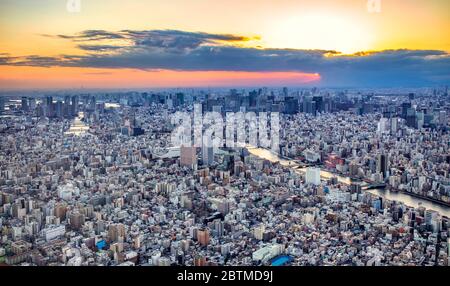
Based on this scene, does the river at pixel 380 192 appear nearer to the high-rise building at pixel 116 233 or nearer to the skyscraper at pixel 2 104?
the high-rise building at pixel 116 233

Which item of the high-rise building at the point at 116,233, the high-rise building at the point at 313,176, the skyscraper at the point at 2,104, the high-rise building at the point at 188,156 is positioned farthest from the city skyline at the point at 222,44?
the high-rise building at the point at 116,233

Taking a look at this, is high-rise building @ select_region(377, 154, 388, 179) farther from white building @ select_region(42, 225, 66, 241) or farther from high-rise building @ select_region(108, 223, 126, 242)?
white building @ select_region(42, 225, 66, 241)

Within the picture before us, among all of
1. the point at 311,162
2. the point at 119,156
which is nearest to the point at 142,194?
the point at 119,156

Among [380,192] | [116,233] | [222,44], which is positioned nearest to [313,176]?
[380,192]

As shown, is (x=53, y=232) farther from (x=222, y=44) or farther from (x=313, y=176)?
(x=313, y=176)

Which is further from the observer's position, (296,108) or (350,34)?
(296,108)
